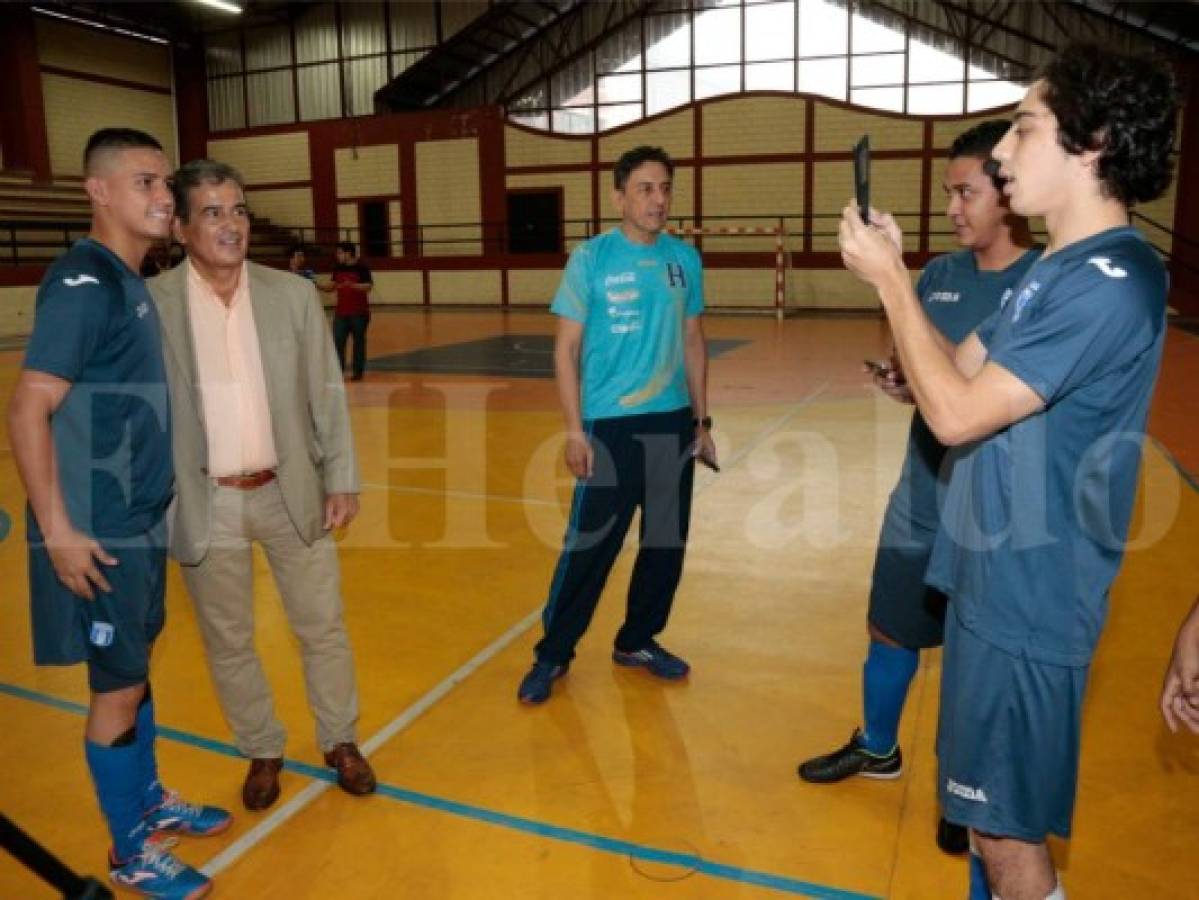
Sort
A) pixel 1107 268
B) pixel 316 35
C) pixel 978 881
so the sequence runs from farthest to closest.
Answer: pixel 316 35 → pixel 978 881 → pixel 1107 268

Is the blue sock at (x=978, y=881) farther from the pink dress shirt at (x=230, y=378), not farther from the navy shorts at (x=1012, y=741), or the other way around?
the pink dress shirt at (x=230, y=378)

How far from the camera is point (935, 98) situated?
23.8m

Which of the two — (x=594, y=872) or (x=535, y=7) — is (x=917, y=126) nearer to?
(x=535, y=7)

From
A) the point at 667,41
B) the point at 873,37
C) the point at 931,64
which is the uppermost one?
the point at 667,41

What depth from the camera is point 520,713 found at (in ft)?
12.4

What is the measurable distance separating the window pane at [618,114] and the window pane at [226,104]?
1249 centimetres

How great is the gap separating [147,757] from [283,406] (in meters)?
1.17

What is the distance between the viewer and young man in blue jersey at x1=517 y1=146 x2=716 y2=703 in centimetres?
384

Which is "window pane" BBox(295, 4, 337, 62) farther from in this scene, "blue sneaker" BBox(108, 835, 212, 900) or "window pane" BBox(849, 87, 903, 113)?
"blue sneaker" BBox(108, 835, 212, 900)

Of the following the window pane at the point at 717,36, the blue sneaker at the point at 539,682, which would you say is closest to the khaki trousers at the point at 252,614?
the blue sneaker at the point at 539,682

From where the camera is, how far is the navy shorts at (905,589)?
295 cm

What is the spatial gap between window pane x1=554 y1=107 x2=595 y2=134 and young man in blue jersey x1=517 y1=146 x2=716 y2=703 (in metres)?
24.7

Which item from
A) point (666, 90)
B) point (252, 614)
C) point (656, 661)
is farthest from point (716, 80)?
point (252, 614)

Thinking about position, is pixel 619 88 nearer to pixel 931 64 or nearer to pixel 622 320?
pixel 931 64
